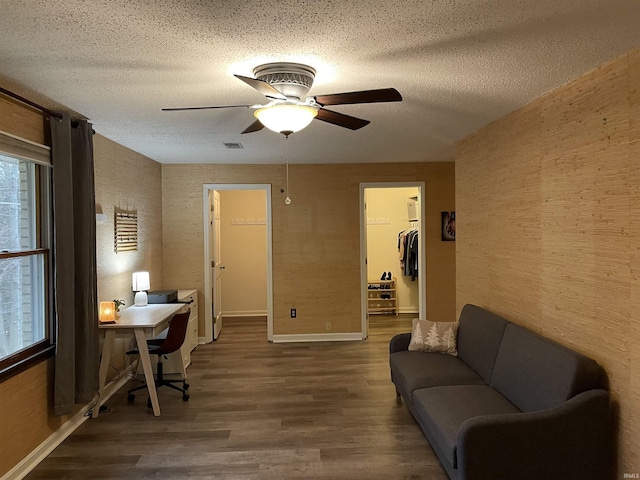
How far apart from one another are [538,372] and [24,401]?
10.5 feet

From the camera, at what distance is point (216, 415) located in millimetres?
3740

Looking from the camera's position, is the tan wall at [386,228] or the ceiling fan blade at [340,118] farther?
the tan wall at [386,228]

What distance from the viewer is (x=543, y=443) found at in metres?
2.29

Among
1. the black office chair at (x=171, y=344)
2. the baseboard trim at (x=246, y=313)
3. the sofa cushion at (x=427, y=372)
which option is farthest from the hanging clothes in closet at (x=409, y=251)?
the black office chair at (x=171, y=344)

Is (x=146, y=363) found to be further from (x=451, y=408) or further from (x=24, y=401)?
(x=451, y=408)

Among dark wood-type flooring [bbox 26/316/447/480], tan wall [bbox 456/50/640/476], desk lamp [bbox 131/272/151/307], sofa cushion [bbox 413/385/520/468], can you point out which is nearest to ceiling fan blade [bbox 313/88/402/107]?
tan wall [bbox 456/50/640/476]

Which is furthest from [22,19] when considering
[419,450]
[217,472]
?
[419,450]

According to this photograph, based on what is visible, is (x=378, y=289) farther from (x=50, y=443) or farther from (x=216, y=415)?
(x=50, y=443)

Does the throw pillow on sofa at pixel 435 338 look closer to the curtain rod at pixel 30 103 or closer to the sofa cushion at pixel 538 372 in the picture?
the sofa cushion at pixel 538 372

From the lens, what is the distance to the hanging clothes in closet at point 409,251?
7.21 metres

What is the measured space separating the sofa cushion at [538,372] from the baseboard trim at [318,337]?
3.10 metres

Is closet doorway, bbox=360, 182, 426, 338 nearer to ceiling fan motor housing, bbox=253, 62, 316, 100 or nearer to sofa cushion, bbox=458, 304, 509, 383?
sofa cushion, bbox=458, 304, 509, 383

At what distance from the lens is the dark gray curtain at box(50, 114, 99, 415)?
3143mm

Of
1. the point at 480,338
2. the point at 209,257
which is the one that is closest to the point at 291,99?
the point at 480,338
